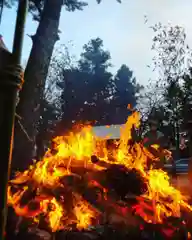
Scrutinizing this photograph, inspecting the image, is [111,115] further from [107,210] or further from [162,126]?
[107,210]

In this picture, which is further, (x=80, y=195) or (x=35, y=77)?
(x=35, y=77)

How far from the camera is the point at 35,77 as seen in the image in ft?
32.9

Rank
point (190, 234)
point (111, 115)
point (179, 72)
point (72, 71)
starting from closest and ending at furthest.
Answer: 1. point (190, 234)
2. point (179, 72)
3. point (72, 71)
4. point (111, 115)

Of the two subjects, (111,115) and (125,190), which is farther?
(111,115)

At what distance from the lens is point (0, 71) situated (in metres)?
1.55

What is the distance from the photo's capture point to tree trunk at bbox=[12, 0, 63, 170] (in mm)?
8992

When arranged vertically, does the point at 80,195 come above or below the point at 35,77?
below

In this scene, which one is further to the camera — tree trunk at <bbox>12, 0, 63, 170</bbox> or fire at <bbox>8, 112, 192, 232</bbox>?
tree trunk at <bbox>12, 0, 63, 170</bbox>

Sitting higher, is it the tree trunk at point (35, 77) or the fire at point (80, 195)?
the tree trunk at point (35, 77)

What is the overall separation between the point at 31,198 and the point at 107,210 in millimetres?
1132

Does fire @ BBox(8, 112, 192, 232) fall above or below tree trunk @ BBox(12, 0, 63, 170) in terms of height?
below

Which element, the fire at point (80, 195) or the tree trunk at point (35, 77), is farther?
the tree trunk at point (35, 77)

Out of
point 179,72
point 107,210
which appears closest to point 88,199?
point 107,210

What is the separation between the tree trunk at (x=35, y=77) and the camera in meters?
8.99
